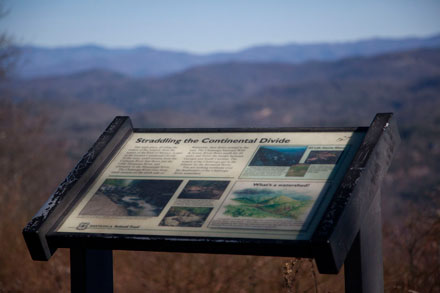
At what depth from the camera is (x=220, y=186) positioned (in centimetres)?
209

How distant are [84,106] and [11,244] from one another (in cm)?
7135

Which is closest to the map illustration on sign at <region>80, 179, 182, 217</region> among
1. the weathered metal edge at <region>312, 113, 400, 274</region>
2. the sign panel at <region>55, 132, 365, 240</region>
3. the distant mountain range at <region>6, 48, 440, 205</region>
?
the sign panel at <region>55, 132, 365, 240</region>

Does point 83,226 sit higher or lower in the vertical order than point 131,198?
lower

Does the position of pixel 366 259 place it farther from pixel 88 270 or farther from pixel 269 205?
pixel 88 270

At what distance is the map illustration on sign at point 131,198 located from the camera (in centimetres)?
209

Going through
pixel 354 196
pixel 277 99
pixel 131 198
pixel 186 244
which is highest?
pixel 277 99

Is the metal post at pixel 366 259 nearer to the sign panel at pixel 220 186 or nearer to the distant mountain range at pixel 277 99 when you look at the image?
the sign panel at pixel 220 186

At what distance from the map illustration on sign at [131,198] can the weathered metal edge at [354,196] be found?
647 mm

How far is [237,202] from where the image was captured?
200 cm

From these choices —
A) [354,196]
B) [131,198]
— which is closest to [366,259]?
[354,196]

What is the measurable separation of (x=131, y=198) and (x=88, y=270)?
1.12ft

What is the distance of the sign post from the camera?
183 centimetres

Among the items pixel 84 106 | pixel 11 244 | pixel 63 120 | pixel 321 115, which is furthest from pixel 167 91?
pixel 11 244

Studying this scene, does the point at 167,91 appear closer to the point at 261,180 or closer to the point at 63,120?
the point at 63,120
